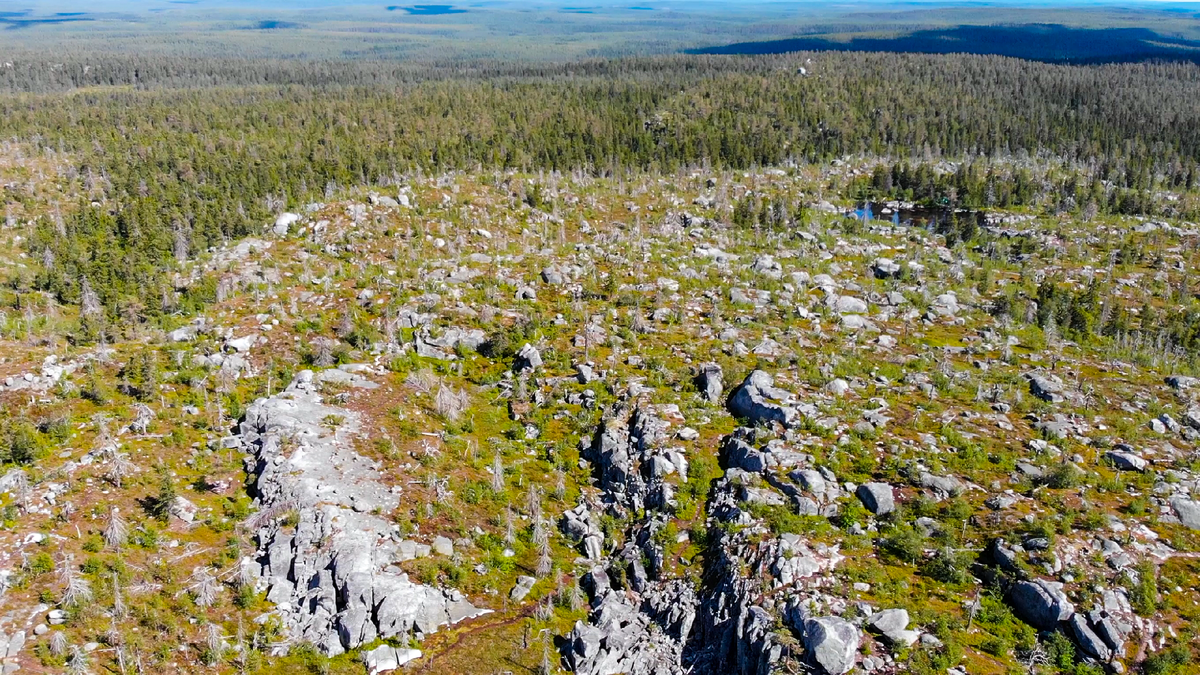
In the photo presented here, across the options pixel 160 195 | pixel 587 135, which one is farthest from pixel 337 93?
pixel 160 195

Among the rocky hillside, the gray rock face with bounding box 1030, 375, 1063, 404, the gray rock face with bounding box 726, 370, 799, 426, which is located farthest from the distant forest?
the gray rock face with bounding box 1030, 375, 1063, 404

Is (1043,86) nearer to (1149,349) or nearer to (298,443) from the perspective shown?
(1149,349)

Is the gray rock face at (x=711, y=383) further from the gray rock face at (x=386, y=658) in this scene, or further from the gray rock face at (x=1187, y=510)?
the gray rock face at (x=386, y=658)

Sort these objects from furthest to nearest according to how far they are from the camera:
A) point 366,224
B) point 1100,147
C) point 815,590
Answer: point 1100,147, point 366,224, point 815,590

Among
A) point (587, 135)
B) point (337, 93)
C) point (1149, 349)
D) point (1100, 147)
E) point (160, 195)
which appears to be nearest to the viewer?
point (1149, 349)

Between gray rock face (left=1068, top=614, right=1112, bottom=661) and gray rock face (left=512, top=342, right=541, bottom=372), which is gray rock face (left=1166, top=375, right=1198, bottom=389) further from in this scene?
gray rock face (left=512, top=342, right=541, bottom=372)

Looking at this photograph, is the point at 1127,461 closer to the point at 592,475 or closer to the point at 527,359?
the point at 592,475
